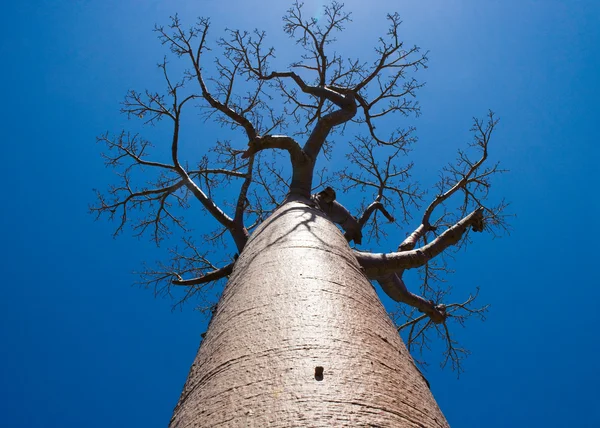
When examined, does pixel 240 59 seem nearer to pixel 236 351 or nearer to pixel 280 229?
pixel 280 229

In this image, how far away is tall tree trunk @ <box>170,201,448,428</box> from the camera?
907 mm

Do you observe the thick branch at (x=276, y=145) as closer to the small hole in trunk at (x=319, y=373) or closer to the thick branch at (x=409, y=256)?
the thick branch at (x=409, y=256)

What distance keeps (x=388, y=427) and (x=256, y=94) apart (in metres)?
4.49

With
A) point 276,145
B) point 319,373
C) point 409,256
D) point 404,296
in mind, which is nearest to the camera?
point 319,373

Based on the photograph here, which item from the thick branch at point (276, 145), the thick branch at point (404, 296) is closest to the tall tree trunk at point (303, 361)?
the thick branch at point (276, 145)

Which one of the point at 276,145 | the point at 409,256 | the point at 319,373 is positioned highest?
the point at 276,145

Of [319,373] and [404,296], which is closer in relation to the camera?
[319,373]

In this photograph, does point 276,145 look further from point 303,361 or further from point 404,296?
point 303,361

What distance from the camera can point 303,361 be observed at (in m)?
1.04

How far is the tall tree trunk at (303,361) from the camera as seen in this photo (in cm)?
91

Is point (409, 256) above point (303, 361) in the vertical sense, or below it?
above

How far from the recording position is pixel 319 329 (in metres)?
1.19

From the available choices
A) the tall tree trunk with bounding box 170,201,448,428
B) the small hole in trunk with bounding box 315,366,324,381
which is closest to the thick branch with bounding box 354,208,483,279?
the tall tree trunk with bounding box 170,201,448,428

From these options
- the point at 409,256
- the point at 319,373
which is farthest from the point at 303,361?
the point at 409,256
